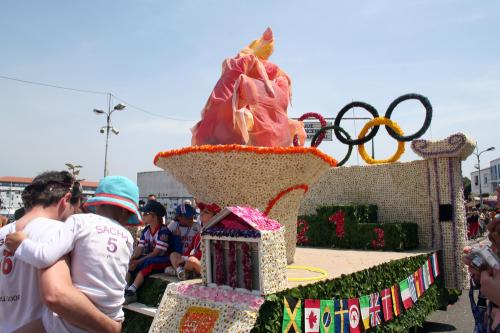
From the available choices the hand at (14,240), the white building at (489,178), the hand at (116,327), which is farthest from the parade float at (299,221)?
the white building at (489,178)

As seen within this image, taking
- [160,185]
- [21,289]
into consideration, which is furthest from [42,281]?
[160,185]

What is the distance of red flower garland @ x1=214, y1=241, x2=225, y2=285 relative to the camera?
13.0 feet

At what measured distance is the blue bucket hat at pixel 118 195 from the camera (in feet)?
6.85

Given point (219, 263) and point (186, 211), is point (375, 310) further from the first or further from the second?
point (186, 211)

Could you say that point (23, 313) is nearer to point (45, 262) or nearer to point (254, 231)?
point (45, 262)

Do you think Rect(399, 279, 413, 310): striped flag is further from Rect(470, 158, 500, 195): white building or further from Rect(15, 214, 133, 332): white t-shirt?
Rect(470, 158, 500, 195): white building

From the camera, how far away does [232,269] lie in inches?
152

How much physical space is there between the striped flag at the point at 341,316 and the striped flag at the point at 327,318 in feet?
0.27

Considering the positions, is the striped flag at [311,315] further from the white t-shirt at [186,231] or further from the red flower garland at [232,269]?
the white t-shirt at [186,231]

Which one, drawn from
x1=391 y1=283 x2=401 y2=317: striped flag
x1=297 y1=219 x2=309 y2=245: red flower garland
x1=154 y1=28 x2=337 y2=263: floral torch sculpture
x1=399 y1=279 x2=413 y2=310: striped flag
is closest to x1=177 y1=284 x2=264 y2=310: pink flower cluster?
x1=154 y1=28 x2=337 y2=263: floral torch sculpture

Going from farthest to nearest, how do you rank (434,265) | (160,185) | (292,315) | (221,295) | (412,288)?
(160,185) → (434,265) → (412,288) → (221,295) → (292,315)

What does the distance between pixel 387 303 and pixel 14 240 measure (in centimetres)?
471

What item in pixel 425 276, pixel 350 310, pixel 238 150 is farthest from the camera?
pixel 425 276

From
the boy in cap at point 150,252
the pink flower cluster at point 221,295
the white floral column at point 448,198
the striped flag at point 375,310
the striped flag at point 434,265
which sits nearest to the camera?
the pink flower cluster at point 221,295
